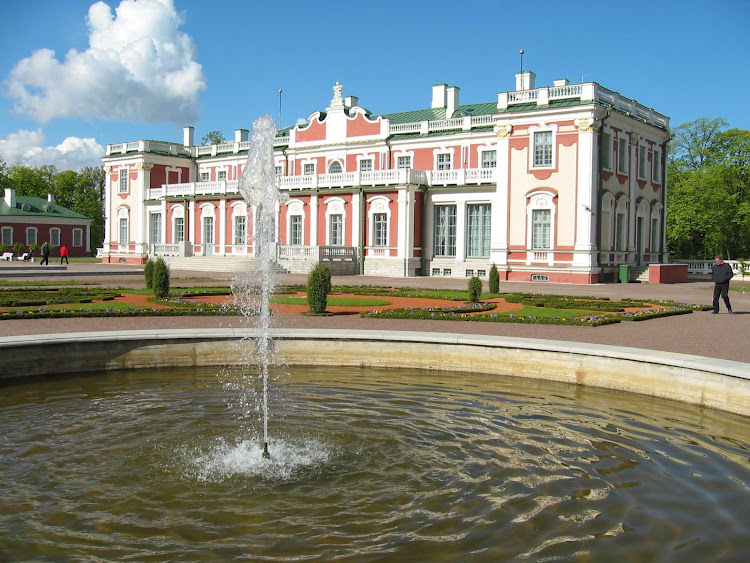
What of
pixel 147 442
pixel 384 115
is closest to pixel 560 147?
pixel 384 115

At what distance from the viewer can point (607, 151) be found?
34.2 m

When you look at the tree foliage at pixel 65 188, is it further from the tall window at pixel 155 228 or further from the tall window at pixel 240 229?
the tall window at pixel 240 229

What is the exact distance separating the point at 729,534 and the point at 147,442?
18.8 ft

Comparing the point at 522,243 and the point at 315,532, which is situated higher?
the point at 522,243

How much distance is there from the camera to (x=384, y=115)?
1896 inches

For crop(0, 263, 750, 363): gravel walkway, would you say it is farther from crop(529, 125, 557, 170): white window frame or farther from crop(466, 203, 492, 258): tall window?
crop(466, 203, 492, 258): tall window

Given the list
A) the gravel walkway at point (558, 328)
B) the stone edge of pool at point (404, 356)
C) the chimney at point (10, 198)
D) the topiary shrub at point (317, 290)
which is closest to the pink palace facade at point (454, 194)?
the gravel walkway at point (558, 328)

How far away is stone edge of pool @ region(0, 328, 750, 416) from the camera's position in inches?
367

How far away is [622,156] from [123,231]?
37.0 metres

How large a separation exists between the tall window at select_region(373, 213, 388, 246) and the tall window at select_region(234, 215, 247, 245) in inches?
402

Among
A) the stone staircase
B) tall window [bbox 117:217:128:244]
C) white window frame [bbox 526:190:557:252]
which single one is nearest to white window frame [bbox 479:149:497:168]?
white window frame [bbox 526:190:557:252]

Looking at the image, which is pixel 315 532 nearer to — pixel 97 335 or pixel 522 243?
pixel 97 335

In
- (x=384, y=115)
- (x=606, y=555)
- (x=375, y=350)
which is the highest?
(x=384, y=115)

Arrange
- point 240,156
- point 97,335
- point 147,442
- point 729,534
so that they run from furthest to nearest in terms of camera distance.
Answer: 1. point 240,156
2. point 97,335
3. point 147,442
4. point 729,534
